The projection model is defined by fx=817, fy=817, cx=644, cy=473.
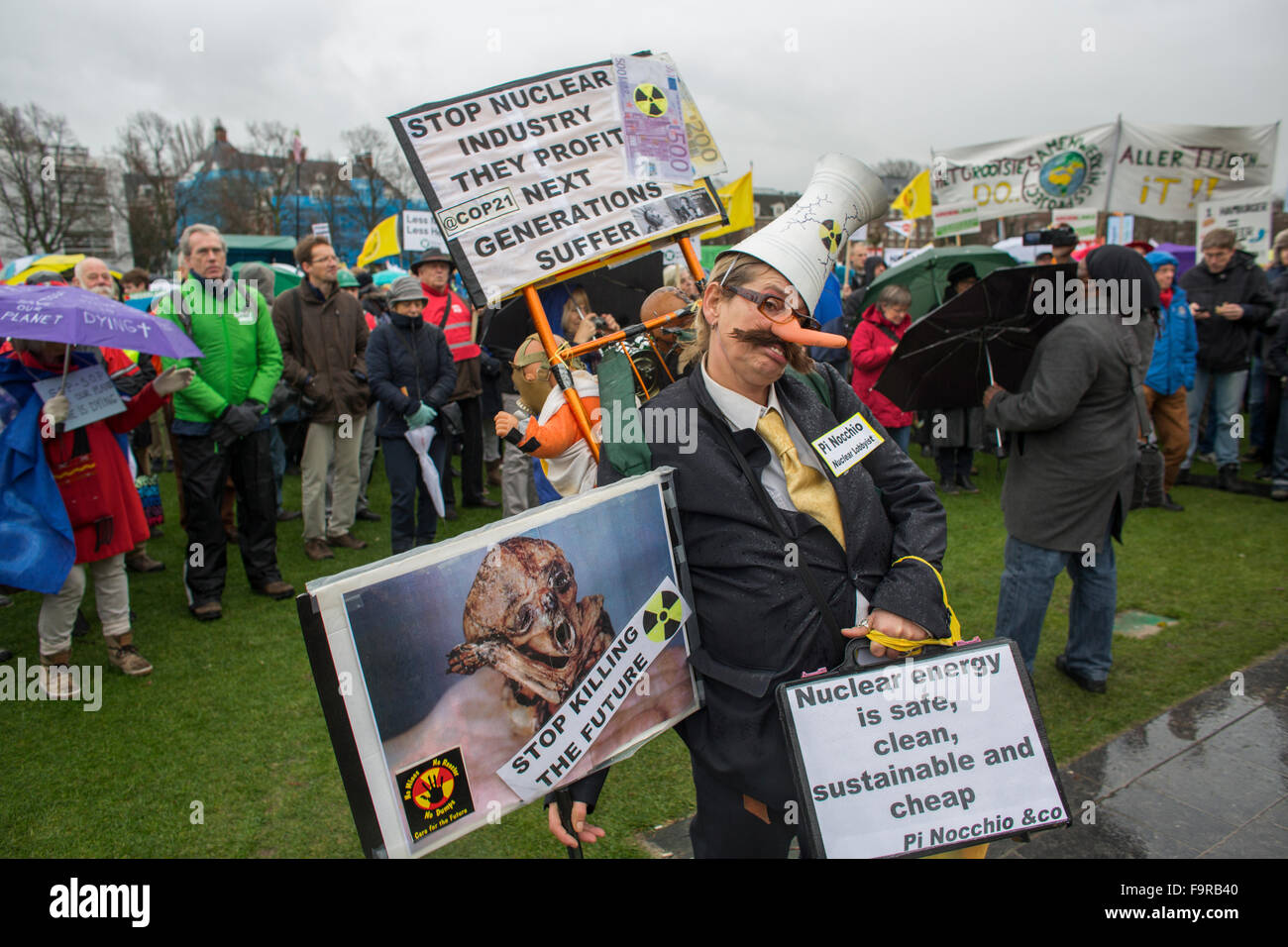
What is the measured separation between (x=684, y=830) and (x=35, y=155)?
152ft

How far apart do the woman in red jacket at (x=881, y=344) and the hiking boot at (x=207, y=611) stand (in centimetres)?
570

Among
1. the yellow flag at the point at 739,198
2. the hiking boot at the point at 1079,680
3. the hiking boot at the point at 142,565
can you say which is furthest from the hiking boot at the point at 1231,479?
the hiking boot at the point at 142,565

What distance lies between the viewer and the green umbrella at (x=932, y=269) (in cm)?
884

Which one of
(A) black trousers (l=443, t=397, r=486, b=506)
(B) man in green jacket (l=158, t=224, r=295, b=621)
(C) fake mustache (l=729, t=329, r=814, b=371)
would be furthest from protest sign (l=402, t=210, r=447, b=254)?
(C) fake mustache (l=729, t=329, r=814, b=371)

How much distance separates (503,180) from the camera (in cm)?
280

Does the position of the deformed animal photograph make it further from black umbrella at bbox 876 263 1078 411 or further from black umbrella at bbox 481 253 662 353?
black umbrella at bbox 481 253 662 353

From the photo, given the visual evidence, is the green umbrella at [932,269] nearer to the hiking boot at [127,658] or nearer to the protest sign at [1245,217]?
the protest sign at [1245,217]

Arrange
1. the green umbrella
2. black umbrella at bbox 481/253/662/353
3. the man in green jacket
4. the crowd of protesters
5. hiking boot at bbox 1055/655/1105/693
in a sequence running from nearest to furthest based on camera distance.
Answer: hiking boot at bbox 1055/655/1105/693, the crowd of protesters, black umbrella at bbox 481/253/662/353, the man in green jacket, the green umbrella

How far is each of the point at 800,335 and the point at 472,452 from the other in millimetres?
6895

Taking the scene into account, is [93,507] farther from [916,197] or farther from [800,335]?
[916,197]

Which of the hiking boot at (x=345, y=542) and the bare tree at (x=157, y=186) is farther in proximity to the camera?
the bare tree at (x=157, y=186)

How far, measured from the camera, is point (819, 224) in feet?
6.59

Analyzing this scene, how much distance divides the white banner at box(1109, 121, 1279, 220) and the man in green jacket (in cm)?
996

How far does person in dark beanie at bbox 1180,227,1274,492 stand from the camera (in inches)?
324
